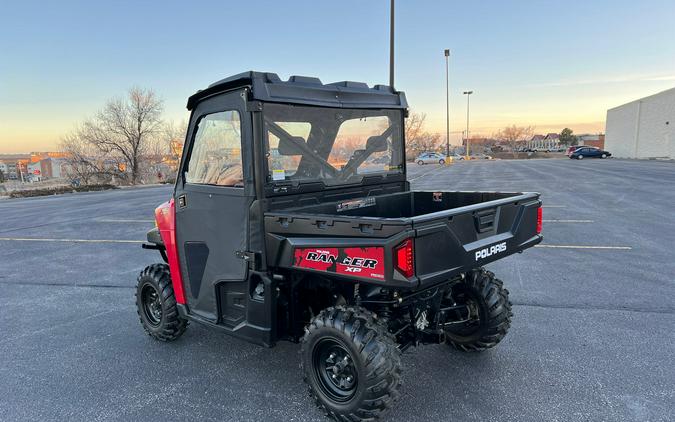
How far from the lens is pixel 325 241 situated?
2.66m

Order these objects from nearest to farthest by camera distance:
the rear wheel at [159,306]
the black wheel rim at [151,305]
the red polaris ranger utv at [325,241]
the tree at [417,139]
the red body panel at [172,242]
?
1. the red polaris ranger utv at [325,241]
2. the red body panel at [172,242]
3. the rear wheel at [159,306]
4. the black wheel rim at [151,305]
5. the tree at [417,139]

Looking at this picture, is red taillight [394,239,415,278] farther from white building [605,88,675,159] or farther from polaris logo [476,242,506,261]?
white building [605,88,675,159]

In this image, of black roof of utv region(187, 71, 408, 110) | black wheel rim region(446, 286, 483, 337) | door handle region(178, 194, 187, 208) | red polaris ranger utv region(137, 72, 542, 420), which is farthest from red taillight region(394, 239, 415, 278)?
door handle region(178, 194, 187, 208)

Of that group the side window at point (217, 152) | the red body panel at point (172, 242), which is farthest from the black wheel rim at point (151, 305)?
the side window at point (217, 152)

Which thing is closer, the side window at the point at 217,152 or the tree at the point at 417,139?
the side window at the point at 217,152

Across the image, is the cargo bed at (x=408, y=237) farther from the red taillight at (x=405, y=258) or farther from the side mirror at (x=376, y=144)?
the side mirror at (x=376, y=144)

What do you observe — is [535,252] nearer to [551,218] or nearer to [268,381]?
[551,218]

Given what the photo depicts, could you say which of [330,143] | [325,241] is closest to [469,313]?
[325,241]

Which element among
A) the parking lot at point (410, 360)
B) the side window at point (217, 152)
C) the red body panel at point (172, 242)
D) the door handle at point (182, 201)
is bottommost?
the parking lot at point (410, 360)

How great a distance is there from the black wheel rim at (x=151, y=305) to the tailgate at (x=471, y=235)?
2892 mm

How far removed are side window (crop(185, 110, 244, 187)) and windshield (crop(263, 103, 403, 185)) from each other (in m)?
0.27

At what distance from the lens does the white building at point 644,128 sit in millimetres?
45438

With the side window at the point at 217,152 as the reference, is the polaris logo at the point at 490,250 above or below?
below

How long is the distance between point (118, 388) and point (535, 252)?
6.56 m
